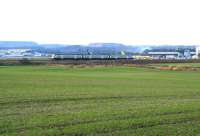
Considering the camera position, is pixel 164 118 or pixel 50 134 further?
pixel 164 118

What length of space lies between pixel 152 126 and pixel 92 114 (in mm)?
3298

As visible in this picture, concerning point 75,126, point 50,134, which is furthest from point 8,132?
point 75,126

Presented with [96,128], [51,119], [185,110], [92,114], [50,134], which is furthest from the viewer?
[185,110]

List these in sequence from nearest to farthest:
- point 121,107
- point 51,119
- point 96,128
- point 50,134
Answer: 1. point 50,134
2. point 96,128
3. point 51,119
4. point 121,107

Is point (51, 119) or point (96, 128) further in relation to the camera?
point (51, 119)

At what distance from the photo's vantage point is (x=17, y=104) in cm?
2081

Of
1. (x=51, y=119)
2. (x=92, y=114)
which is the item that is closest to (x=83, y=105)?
(x=92, y=114)

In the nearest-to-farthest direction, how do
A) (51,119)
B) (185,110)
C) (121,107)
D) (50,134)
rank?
(50,134) < (51,119) < (185,110) < (121,107)

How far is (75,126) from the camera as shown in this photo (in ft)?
47.2

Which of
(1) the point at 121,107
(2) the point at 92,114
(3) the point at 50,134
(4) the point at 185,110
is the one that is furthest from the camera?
(1) the point at 121,107

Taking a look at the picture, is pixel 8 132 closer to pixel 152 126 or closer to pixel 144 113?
pixel 152 126

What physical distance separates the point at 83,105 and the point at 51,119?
5085 mm

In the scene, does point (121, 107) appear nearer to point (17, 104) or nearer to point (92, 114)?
point (92, 114)

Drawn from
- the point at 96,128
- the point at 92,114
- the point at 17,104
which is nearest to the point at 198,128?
the point at 96,128
